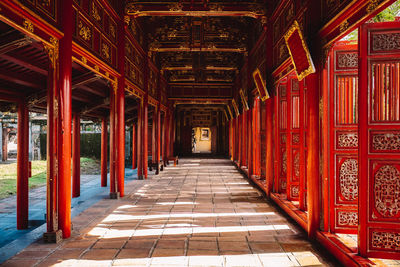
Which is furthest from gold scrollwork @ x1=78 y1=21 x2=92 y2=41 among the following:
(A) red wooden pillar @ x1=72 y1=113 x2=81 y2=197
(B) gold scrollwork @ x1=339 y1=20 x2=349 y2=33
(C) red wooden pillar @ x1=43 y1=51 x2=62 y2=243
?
(B) gold scrollwork @ x1=339 y1=20 x2=349 y2=33

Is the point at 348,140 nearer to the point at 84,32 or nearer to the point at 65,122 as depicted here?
the point at 65,122

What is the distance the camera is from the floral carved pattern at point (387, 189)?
2.56m

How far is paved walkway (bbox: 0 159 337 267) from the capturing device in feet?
9.50

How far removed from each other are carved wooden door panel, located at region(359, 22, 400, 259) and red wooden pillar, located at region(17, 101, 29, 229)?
5.01 m

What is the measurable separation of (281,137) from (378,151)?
2.99 metres

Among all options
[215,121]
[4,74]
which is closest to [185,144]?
[215,121]

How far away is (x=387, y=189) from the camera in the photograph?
2562mm

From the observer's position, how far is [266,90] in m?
5.71

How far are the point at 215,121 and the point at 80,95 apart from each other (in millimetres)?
16461

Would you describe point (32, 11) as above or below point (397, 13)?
below

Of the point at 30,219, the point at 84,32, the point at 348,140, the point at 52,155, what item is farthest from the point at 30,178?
the point at 348,140

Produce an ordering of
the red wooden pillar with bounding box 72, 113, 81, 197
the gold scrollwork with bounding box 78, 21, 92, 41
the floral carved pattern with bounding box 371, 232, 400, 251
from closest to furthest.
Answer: the floral carved pattern with bounding box 371, 232, 400, 251
the gold scrollwork with bounding box 78, 21, 92, 41
the red wooden pillar with bounding box 72, 113, 81, 197

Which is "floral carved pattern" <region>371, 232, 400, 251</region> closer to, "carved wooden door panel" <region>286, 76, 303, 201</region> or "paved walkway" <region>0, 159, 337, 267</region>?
"paved walkway" <region>0, 159, 337, 267</region>

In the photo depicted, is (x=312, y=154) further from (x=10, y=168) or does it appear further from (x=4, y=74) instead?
(x=10, y=168)
